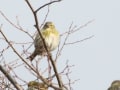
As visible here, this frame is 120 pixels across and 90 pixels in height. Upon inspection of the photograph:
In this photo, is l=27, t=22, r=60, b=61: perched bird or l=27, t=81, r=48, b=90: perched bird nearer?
l=27, t=81, r=48, b=90: perched bird

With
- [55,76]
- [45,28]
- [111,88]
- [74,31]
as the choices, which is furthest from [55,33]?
[55,76]

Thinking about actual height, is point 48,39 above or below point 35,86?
above

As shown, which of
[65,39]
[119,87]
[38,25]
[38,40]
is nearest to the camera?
[38,25]

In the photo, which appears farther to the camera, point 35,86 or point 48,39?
point 48,39

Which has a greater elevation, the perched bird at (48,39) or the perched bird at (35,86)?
the perched bird at (48,39)

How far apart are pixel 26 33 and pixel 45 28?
12.3ft

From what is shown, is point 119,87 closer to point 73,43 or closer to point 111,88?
point 111,88

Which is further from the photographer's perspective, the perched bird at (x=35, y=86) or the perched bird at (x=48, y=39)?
the perched bird at (x=48, y=39)

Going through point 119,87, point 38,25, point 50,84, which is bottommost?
point 50,84

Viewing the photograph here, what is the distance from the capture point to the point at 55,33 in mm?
8148

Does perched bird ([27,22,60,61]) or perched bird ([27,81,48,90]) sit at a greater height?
perched bird ([27,22,60,61])

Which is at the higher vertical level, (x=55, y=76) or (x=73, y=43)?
(x=73, y=43)

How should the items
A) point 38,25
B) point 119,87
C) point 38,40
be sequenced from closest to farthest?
1. point 38,25
2. point 38,40
3. point 119,87

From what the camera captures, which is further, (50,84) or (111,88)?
(111,88)
